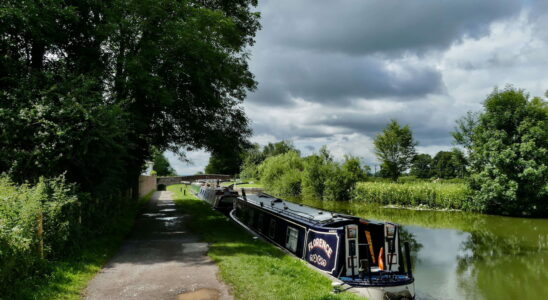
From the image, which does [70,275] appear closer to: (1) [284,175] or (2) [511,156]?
(2) [511,156]

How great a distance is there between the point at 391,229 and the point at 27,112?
29.5 feet

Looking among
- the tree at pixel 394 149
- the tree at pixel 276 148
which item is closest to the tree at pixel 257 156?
the tree at pixel 276 148

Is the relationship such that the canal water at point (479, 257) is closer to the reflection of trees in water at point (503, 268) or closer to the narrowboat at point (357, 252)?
the reflection of trees in water at point (503, 268)

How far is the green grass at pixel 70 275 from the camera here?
570cm

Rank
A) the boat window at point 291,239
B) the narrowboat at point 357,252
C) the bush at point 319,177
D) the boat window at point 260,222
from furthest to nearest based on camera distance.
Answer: the bush at point 319,177 < the boat window at point 260,222 < the boat window at point 291,239 < the narrowboat at point 357,252

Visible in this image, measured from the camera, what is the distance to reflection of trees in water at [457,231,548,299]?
9.23m

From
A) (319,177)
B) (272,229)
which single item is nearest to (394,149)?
(319,177)

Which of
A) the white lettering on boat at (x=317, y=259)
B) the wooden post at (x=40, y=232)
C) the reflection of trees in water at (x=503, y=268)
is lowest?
the reflection of trees in water at (x=503, y=268)

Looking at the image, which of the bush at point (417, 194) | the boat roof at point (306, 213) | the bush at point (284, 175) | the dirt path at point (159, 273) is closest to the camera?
the dirt path at point (159, 273)

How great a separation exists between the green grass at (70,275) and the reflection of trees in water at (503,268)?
8.96 metres

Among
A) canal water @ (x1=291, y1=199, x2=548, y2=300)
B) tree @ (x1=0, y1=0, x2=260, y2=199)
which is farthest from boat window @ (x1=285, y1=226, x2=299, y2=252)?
tree @ (x1=0, y1=0, x2=260, y2=199)

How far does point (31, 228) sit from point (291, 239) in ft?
20.5

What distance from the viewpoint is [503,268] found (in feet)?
37.0

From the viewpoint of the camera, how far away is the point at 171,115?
637 inches
